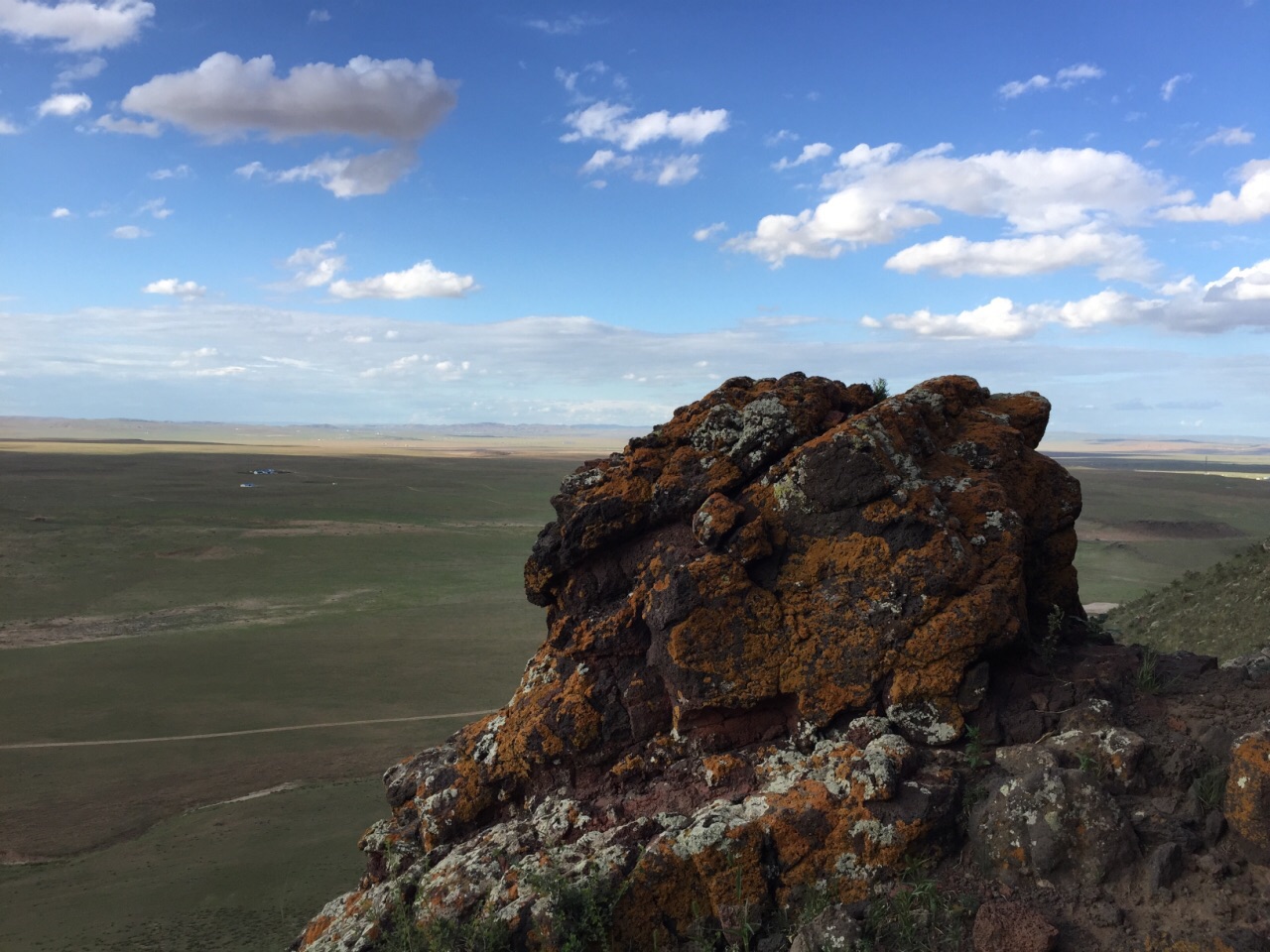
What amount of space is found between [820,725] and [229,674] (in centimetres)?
2378

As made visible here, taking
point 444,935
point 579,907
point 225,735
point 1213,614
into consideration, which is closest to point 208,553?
point 225,735

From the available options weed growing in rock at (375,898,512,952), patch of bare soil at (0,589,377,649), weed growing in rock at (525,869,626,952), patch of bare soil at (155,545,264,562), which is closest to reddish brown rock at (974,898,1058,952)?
weed growing in rock at (525,869,626,952)

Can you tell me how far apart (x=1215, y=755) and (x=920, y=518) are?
2.57 meters

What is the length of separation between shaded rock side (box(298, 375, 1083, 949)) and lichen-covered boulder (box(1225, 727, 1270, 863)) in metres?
1.66

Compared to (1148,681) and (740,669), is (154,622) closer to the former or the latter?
(740,669)

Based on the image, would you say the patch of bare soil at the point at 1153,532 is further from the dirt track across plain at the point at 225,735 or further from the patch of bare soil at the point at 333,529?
the dirt track across plain at the point at 225,735

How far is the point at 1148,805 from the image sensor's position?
6148 mm

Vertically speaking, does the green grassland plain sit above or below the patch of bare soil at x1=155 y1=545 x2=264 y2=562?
below

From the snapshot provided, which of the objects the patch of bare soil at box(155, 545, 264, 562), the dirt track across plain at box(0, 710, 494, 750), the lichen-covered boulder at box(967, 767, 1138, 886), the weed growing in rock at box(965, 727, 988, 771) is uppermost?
the weed growing in rock at box(965, 727, 988, 771)

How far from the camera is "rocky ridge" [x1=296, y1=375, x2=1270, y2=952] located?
602cm

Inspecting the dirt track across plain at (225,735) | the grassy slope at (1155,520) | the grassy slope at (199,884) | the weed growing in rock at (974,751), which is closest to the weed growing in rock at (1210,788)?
the weed growing in rock at (974,751)

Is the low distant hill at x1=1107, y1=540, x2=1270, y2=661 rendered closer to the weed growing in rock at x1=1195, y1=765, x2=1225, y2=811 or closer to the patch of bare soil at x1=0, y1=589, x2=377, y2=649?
the weed growing in rock at x1=1195, y1=765, x2=1225, y2=811

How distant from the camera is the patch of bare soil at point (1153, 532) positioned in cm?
6094

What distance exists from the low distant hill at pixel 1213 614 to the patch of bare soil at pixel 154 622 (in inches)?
1097
